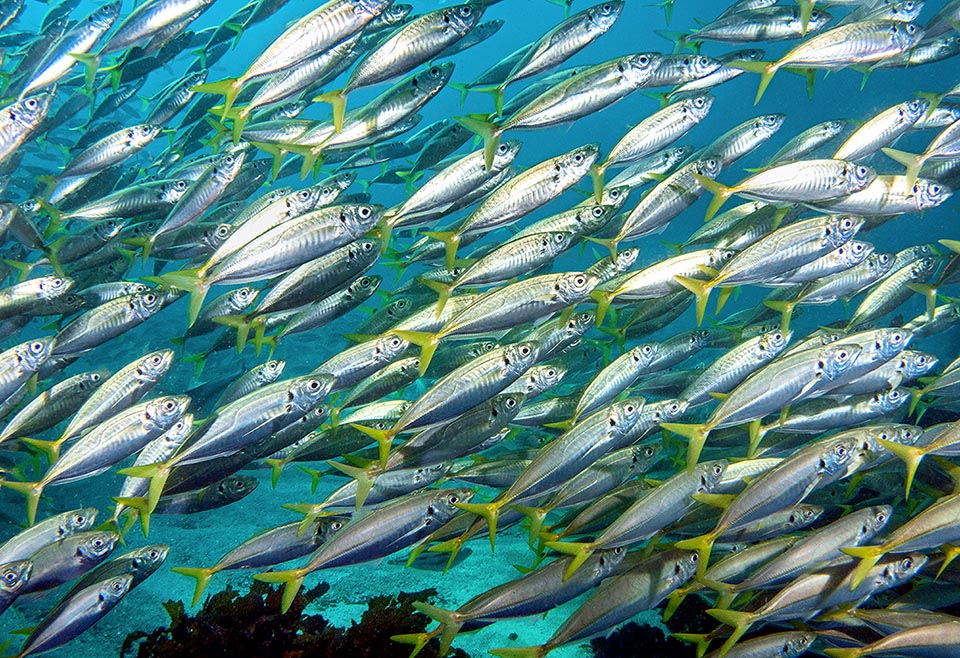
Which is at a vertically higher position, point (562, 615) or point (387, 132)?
point (387, 132)

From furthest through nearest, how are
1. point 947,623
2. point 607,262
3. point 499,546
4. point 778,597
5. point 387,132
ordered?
point 499,546 < point 607,262 < point 387,132 < point 778,597 < point 947,623

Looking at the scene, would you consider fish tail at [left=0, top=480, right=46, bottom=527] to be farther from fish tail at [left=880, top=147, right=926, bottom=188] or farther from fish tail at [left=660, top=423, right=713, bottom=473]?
fish tail at [left=880, top=147, right=926, bottom=188]

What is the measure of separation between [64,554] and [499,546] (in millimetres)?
4403

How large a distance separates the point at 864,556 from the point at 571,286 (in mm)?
1995

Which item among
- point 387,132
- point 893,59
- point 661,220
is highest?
point 387,132

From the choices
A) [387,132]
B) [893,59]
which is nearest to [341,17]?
[387,132]

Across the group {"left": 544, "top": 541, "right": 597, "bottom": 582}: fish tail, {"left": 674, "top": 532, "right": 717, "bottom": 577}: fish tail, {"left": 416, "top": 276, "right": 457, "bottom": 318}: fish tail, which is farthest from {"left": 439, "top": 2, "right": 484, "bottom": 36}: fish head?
{"left": 674, "top": 532, "right": 717, "bottom": 577}: fish tail

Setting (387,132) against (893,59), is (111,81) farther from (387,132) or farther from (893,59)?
(893,59)

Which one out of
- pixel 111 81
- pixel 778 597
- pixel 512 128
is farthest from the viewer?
pixel 111 81

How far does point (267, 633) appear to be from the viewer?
363 cm

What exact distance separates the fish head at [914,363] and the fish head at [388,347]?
11.3 feet

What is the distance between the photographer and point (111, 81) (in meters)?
5.32

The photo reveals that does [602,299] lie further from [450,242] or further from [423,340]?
[423,340]

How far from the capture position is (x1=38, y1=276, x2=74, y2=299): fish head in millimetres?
3893
